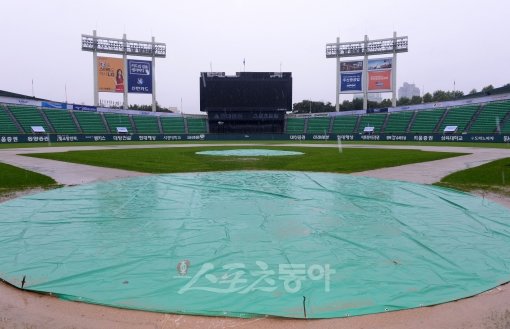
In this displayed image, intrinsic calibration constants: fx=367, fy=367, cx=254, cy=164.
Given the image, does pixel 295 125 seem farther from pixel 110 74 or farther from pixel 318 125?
pixel 110 74

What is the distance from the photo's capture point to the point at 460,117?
2363 inches

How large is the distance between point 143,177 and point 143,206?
5687 millimetres

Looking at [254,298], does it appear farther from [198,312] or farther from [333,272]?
[333,272]

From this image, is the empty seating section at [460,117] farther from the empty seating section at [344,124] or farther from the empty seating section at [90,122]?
the empty seating section at [90,122]

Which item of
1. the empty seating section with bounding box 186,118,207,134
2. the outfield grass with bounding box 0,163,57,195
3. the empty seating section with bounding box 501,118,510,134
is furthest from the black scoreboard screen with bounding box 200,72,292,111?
the outfield grass with bounding box 0,163,57,195

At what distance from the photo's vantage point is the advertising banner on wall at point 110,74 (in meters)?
64.1

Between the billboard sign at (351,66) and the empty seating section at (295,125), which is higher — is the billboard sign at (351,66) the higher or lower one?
the higher one

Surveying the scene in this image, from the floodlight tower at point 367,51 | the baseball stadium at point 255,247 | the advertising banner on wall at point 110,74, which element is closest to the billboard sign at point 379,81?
the floodlight tower at point 367,51

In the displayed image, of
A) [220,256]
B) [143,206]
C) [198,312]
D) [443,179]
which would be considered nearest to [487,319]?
[198,312]

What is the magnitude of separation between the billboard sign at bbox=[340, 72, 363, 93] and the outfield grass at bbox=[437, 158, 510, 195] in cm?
5183

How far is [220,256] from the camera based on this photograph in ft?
19.4

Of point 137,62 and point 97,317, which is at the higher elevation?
point 137,62

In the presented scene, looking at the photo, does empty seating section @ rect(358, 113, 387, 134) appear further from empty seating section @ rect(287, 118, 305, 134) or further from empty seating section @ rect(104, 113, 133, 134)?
empty seating section @ rect(104, 113, 133, 134)

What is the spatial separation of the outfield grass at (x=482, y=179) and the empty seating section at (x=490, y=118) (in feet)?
137
